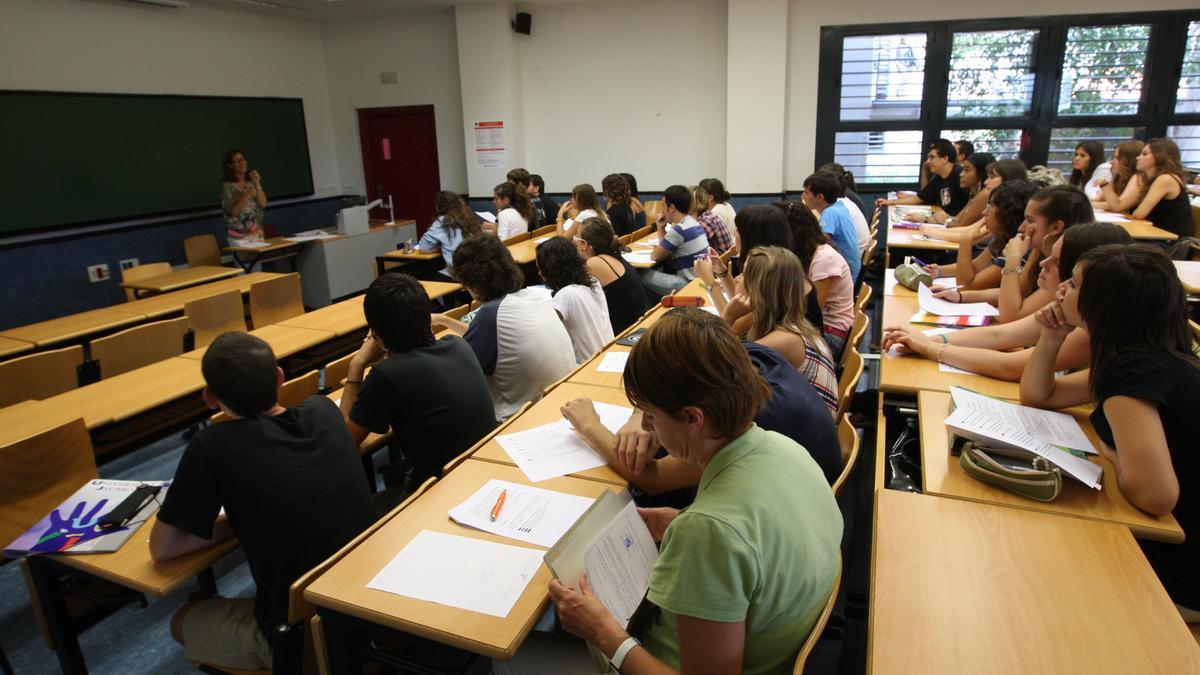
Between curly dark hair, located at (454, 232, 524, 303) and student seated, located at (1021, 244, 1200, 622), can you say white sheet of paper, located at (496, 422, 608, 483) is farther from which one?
student seated, located at (1021, 244, 1200, 622)

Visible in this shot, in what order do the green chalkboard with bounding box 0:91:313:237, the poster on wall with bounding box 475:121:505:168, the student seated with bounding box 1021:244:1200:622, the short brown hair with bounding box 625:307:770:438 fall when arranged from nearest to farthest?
the short brown hair with bounding box 625:307:770:438 → the student seated with bounding box 1021:244:1200:622 → the green chalkboard with bounding box 0:91:313:237 → the poster on wall with bounding box 475:121:505:168

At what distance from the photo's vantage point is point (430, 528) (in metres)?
1.75

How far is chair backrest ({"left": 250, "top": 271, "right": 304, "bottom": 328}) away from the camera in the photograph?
16.3 feet

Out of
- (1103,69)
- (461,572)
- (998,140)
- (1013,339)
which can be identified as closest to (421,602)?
(461,572)

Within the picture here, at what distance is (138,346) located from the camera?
381 centimetres

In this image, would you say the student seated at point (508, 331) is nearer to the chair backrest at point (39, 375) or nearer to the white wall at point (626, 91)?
the chair backrest at point (39, 375)

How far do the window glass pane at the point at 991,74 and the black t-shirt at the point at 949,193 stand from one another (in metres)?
1.20

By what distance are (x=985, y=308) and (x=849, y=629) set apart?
1819 mm

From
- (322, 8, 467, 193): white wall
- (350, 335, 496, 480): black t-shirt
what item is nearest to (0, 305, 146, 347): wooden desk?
(350, 335, 496, 480): black t-shirt

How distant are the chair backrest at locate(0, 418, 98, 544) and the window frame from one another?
7.50 meters

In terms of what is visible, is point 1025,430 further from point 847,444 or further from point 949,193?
point 949,193

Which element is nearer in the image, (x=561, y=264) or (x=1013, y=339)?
(x=1013, y=339)

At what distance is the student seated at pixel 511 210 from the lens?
6906 millimetres

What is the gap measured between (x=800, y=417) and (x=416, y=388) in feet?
4.01
